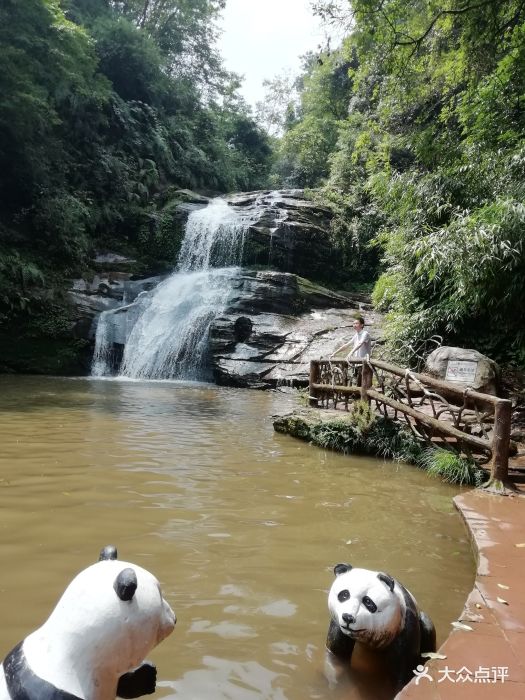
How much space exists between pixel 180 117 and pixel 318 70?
32.5 ft

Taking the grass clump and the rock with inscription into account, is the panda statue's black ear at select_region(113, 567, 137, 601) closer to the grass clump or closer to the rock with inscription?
the grass clump

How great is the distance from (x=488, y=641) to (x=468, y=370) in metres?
8.30

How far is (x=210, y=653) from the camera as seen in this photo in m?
2.57

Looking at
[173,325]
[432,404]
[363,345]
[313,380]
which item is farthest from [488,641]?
[173,325]

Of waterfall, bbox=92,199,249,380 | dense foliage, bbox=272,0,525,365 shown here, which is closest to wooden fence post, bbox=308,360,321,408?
dense foliage, bbox=272,0,525,365

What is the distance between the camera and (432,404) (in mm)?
7082

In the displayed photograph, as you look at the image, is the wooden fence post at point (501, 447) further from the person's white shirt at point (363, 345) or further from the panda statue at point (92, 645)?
the panda statue at point (92, 645)

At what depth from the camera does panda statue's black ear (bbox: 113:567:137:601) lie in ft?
5.37

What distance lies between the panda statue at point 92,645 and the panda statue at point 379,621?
96 centimetres

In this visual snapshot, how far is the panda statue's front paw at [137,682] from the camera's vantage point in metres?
1.75

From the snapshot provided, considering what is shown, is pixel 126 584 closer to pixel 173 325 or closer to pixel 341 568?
pixel 341 568

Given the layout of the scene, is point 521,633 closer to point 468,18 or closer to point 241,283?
point 468,18

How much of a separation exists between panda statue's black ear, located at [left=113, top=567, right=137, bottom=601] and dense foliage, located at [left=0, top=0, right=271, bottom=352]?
17.2m

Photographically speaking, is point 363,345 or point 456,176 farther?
point 456,176
